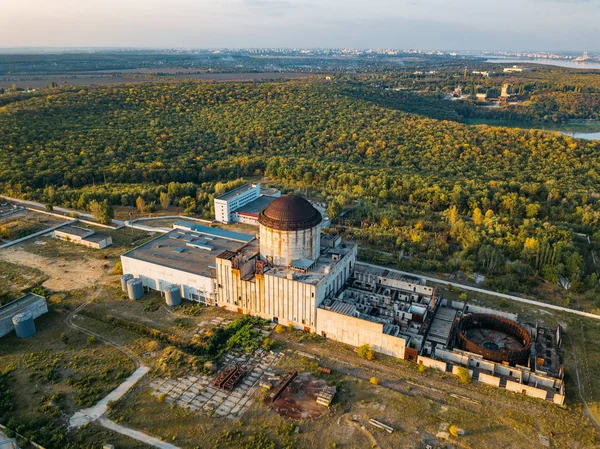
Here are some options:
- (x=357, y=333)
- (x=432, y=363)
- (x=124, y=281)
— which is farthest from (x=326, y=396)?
(x=124, y=281)

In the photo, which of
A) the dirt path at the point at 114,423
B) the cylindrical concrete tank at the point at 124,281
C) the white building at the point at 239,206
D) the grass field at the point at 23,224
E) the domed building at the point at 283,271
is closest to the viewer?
the dirt path at the point at 114,423

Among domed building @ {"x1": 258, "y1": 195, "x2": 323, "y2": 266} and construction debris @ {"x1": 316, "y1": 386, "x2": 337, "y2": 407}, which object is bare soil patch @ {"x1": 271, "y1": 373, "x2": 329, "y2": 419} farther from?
domed building @ {"x1": 258, "y1": 195, "x2": 323, "y2": 266}

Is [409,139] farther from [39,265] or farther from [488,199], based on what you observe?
[39,265]

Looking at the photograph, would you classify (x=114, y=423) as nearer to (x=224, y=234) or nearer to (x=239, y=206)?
(x=224, y=234)

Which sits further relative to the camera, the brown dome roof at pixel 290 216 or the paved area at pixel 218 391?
the brown dome roof at pixel 290 216

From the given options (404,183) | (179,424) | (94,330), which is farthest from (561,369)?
(404,183)

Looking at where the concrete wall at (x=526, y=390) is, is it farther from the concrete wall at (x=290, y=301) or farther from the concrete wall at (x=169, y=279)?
the concrete wall at (x=169, y=279)

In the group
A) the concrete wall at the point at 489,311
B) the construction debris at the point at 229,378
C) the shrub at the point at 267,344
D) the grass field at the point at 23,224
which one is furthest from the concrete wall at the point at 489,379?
the grass field at the point at 23,224
